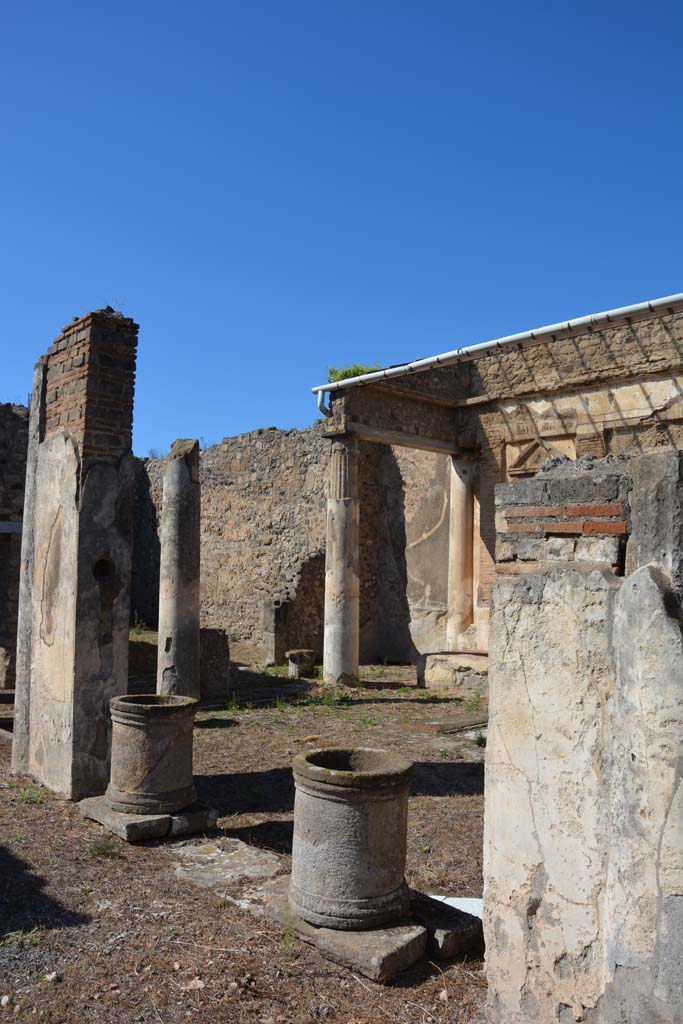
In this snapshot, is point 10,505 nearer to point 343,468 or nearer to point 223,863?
point 343,468

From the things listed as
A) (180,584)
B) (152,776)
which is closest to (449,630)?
(180,584)

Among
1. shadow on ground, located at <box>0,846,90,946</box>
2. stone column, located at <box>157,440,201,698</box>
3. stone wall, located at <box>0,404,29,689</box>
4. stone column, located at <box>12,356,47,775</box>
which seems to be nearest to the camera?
shadow on ground, located at <box>0,846,90,946</box>

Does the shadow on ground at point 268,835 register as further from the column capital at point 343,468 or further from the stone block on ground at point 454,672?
the column capital at point 343,468

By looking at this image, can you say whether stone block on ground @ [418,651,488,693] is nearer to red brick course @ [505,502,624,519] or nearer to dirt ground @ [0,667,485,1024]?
dirt ground @ [0,667,485,1024]

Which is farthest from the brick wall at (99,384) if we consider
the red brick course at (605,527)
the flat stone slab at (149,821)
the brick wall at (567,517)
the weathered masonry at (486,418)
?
the weathered masonry at (486,418)

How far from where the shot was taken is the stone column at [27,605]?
6652 millimetres

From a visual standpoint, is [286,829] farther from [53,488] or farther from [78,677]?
[53,488]

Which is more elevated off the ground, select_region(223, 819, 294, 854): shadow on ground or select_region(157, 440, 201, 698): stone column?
select_region(157, 440, 201, 698): stone column

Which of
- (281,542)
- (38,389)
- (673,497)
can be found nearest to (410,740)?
(38,389)

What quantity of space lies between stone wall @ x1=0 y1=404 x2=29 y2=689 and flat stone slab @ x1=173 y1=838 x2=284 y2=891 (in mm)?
8990

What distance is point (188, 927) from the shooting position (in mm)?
3908

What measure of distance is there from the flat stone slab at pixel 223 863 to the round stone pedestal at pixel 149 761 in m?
0.41

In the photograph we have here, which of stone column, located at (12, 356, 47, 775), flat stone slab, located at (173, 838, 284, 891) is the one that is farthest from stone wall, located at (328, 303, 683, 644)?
flat stone slab, located at (173, 838, 284, 891)

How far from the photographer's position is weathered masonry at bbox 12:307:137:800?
236 inches
